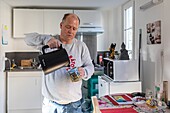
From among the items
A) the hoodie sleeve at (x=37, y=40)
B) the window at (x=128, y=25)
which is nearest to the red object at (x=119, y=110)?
the hoodie sleeve at (x=37, y=40)

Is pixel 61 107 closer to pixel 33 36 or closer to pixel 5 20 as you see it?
pixel 33 36

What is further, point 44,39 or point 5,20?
point 5,20

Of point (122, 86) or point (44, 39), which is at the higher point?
point (44, 39)

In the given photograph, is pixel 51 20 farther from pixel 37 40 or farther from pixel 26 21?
pixel 37 40

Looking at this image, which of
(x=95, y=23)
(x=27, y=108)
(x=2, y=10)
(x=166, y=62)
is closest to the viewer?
(x=166, y=62)

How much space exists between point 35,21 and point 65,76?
3.06m

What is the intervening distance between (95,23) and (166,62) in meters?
2.82

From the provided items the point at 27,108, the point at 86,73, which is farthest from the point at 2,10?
the point at 86,73

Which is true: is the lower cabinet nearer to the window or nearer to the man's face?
the window

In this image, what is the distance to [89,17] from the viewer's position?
4.57 meters

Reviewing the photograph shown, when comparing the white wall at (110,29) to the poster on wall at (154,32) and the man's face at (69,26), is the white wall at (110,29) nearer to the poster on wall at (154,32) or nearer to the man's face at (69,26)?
the poster on wall at (154,32)

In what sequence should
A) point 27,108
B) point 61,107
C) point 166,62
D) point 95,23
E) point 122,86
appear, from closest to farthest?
point 61,107, point 166,62, point 122,86, point 27,108, point 95,23

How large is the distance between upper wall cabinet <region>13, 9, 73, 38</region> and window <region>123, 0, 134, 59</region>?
127 cm

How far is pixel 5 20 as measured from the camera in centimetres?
402
